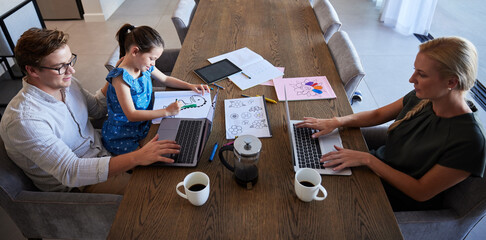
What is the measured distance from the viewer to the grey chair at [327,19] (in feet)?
7.52

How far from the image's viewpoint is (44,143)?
1.33m

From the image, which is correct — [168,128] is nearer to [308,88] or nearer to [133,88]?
[133,88]

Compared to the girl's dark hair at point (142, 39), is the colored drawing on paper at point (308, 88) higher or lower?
lower

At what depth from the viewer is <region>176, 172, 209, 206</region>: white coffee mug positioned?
1137mm

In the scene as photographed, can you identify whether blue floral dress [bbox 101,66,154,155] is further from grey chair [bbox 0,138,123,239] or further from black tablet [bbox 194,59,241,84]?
grey chair [bbox 0,138,123,239]

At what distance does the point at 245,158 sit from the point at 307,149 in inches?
14.8

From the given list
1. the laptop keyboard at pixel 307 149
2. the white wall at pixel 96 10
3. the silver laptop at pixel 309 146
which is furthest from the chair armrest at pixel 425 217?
the white wall at pixel 96 10

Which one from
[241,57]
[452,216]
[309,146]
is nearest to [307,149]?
[309,146]

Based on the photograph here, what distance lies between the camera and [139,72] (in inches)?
70.9

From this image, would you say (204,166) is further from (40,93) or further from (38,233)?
(38,233)

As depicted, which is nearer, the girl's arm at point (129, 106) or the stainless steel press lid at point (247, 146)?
the stainless steel press lid at point (247, 146)

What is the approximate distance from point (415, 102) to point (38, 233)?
1.88 m

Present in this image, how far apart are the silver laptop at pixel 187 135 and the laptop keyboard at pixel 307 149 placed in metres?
0.42

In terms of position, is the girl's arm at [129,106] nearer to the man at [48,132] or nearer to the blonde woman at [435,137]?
the man at [48,132]
